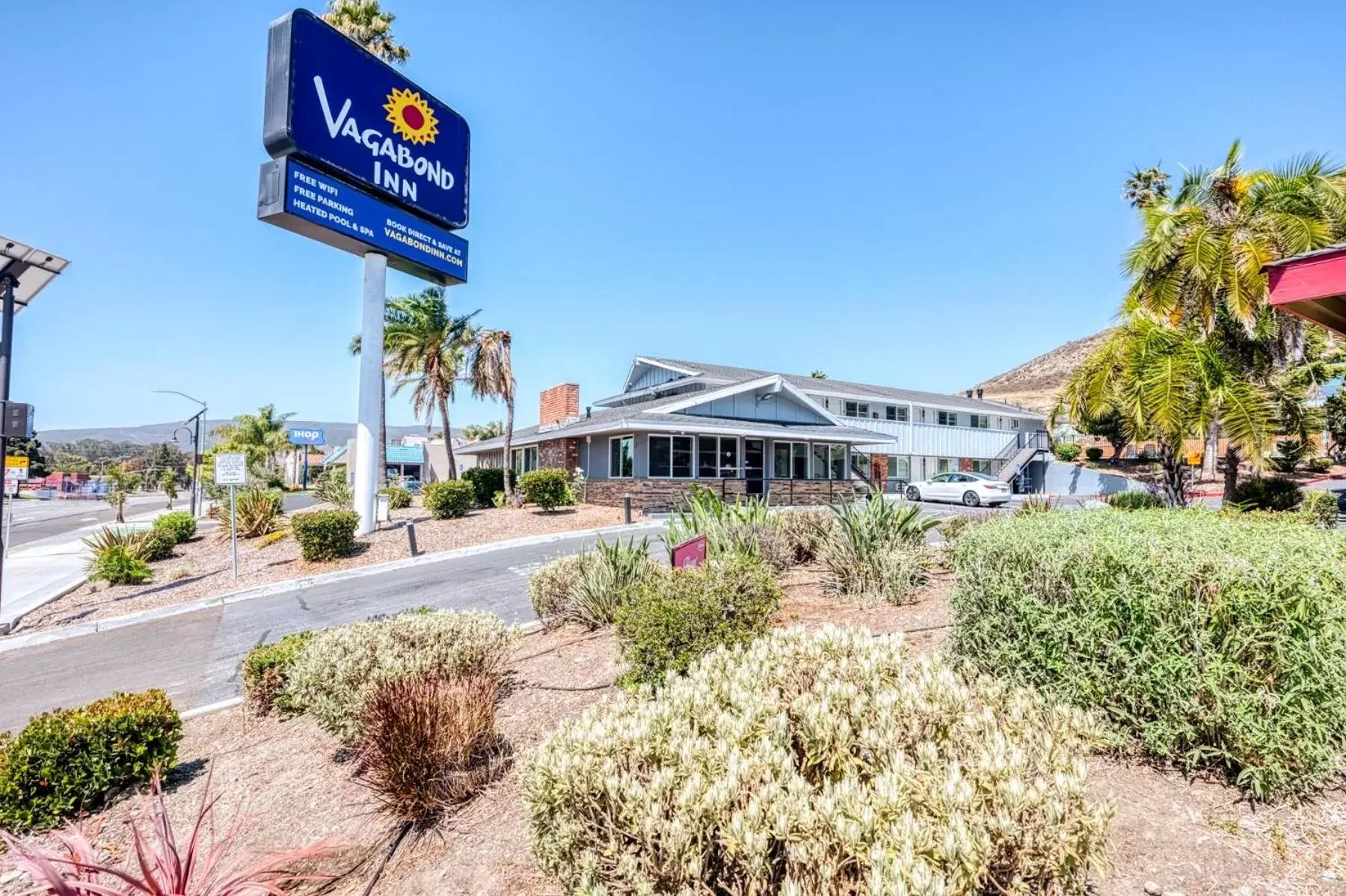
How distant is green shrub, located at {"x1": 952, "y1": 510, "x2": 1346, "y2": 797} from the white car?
2417cm

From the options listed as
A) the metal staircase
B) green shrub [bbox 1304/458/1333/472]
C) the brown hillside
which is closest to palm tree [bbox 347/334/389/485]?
the metal staircase

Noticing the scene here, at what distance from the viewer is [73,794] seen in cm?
429

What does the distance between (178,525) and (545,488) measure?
428 inches

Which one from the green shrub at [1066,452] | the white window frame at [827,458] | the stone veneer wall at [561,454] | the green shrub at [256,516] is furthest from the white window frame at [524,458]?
the green shrub at [1066,452]

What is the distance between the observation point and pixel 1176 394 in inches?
466

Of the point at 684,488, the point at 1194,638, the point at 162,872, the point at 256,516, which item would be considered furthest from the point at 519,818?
the point at 256,516

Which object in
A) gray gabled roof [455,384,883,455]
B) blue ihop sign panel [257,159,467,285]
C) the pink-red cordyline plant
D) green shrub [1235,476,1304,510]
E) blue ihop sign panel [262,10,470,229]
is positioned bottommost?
the pink-red cordyline plant

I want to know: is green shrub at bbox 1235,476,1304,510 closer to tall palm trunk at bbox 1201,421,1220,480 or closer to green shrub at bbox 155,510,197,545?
green shrub at bbox 155,510,197,545

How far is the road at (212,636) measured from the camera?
25.3 ft

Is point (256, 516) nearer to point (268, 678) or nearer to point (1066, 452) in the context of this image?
point (268, 678)

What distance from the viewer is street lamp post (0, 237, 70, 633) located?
36.4 feet

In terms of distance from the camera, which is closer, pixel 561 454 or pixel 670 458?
pixel 670 458

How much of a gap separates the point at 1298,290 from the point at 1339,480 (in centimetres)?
4424

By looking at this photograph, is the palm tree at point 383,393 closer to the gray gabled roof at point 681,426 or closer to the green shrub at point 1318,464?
the gray gabled roof at point 681,426
